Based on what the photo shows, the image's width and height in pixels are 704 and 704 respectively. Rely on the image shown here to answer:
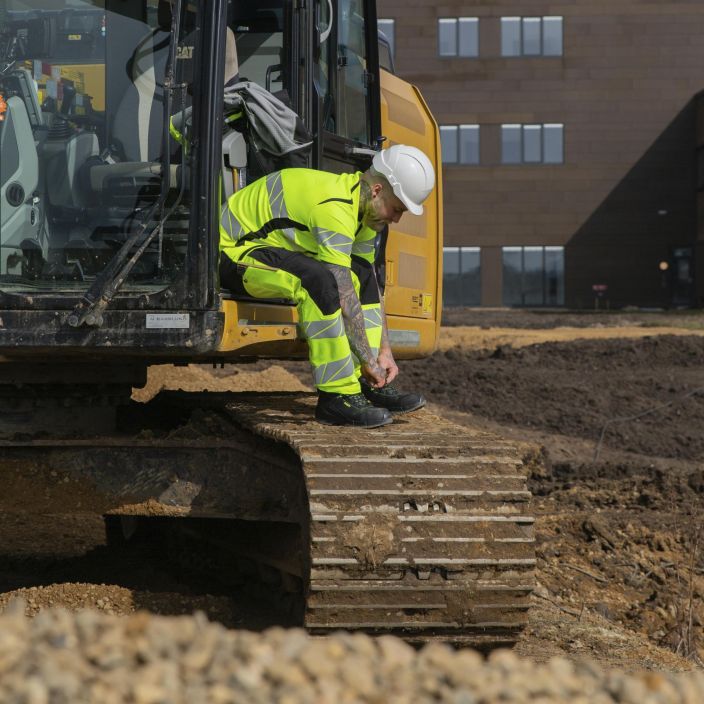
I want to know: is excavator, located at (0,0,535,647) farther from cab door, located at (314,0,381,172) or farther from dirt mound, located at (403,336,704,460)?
dirt mound, located at (403,336,704,460)

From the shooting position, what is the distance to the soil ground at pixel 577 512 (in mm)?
5848

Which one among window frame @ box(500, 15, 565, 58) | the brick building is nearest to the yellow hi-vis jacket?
the brick building

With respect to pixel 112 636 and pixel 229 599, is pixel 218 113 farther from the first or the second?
pixel 112 636

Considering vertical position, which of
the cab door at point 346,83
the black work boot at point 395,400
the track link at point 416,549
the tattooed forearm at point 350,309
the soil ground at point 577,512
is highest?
the cab door at point 346,83

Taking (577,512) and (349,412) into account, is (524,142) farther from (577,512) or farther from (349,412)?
(349,412)

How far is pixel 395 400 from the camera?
608cm

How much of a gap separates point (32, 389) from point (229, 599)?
4.36ft

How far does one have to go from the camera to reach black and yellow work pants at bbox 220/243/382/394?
5324 millimetres

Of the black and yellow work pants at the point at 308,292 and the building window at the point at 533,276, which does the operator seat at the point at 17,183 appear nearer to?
the black and yellow work pants at the point at 308,292

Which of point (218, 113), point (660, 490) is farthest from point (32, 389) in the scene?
point (660, 490)

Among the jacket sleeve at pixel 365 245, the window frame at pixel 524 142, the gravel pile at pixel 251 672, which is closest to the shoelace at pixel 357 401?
the jacket sleeve at pixel 365 245

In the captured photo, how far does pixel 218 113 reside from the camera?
5172 millimetres

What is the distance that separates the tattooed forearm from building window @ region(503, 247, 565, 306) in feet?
117

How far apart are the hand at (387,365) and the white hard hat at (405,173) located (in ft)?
2.54
